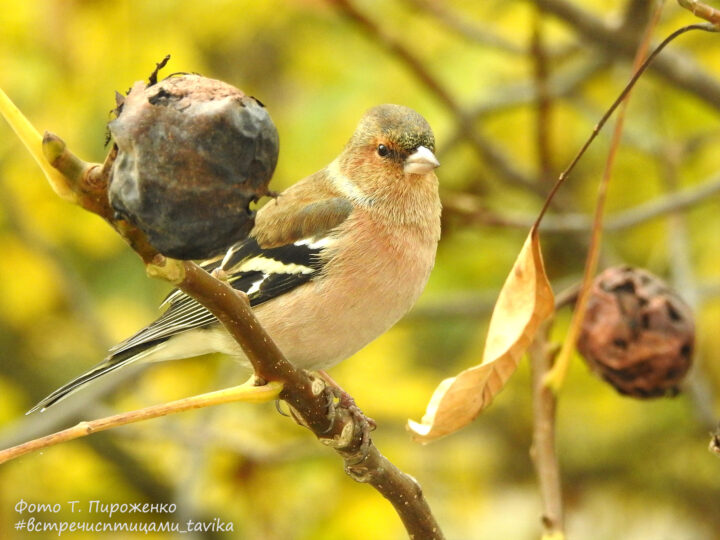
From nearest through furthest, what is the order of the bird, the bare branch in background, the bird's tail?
the bird's tail
the bird
the bare branch in background

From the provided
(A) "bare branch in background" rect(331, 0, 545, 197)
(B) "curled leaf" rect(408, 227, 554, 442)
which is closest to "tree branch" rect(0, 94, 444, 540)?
(B) "curled leaf" rect(408, 227, 554, 442)

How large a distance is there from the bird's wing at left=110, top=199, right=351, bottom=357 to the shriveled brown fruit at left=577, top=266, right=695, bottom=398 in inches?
44.7

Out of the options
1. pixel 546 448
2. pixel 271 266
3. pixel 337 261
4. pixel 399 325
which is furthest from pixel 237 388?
pixel 399 325

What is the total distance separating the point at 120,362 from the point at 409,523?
51.7 inches

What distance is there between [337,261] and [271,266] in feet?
0.95

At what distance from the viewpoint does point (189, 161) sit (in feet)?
4.92

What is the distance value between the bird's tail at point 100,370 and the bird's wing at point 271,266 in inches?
0.9

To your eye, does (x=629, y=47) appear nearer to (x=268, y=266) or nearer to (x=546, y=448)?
(x=268, y=266)

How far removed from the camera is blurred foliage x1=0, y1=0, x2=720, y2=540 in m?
5.27

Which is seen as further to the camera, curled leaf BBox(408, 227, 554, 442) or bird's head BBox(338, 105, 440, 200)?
bird's head BBox(338, 105, 440, 200)

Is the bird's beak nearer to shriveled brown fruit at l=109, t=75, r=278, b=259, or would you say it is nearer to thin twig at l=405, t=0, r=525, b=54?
thin twig at l=405, t=0, r=525, b=54

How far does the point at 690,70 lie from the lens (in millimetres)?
4227

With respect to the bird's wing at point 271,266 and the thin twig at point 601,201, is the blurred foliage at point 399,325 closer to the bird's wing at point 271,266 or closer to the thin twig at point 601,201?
the bird's wing at point 271,266

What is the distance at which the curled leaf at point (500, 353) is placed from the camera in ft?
7.72
